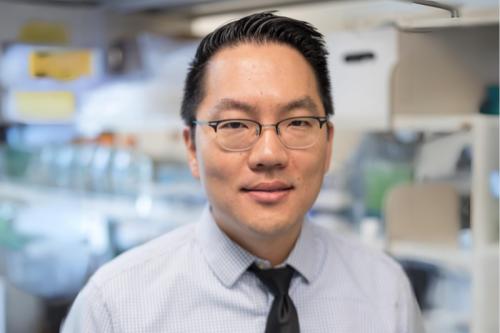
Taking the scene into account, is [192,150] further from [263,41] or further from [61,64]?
[61,64]

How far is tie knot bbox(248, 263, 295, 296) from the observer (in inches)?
39.2

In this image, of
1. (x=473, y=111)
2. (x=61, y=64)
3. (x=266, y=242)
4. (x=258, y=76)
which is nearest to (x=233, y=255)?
(x=266, y=242)

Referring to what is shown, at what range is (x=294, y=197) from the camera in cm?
89

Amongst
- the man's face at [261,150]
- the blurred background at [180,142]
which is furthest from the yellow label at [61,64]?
the man's face at [261,150]

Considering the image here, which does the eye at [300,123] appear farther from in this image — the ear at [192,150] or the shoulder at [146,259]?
the shoulder at [146,259]

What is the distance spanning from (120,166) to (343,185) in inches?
35.0

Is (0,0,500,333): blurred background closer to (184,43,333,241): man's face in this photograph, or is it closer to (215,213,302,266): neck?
(184,43,333,241): man's face

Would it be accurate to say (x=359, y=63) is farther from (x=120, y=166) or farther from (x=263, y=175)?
(x=120, y=166)

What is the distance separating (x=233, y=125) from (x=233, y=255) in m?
0.23

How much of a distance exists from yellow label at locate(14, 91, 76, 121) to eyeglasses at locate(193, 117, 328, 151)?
130cm

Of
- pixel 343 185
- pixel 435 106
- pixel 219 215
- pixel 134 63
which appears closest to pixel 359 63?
pixel 435 106

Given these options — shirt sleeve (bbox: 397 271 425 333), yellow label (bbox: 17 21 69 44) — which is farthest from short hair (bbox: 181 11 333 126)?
yellow label (bbox: 17 21 69 44)

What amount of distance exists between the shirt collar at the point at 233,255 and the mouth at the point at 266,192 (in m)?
0.16

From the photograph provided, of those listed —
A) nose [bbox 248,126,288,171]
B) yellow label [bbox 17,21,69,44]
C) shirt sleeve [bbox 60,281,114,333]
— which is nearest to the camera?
nose [bbox 248,126,288,171]
